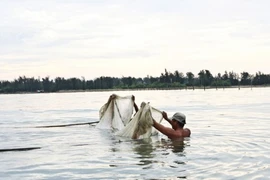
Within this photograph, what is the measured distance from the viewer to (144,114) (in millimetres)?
12547

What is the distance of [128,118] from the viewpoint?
16.0m

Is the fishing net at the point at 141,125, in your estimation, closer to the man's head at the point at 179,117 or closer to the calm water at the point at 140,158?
the calm water at the point at 140,158

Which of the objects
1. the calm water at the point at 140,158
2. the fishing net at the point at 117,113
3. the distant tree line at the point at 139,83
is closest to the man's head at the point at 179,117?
the calm water at the point at 140,158

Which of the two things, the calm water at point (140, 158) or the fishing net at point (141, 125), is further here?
the fishing net at point (141, 125)

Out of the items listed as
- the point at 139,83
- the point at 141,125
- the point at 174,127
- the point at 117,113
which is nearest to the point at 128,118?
A: the point at 117,113

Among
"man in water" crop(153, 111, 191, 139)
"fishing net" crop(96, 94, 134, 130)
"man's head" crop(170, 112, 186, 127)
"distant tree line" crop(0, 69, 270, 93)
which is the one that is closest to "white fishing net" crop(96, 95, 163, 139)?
"fishing net" crop(96, 94, 134, 130)

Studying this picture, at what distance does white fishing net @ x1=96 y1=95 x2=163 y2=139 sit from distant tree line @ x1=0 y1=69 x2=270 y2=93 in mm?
Answer: 152718

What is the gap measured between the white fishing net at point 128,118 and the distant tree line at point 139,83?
6013 inches

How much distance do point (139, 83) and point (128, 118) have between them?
534 feet

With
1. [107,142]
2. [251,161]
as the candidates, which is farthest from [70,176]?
[107,142]

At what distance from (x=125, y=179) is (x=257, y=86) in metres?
177

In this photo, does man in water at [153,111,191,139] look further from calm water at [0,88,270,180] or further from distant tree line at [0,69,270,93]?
distant tree line at [0,69,270,93]

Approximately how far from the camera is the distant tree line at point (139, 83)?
172125mm

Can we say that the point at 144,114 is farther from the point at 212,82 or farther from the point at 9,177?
the point at 212,82
